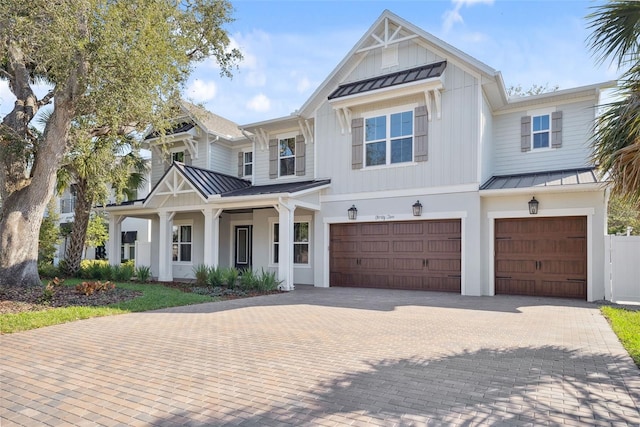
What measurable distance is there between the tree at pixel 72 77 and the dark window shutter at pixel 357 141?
5.91 metres

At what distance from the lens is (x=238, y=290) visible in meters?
13.0

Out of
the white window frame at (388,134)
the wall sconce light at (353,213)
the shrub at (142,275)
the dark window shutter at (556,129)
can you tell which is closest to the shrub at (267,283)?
the wall sconce light at (353,213)

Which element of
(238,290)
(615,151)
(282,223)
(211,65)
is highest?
(211,65)

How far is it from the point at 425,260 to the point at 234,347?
8.67 m

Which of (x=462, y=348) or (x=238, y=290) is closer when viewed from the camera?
(x=462, y=348)

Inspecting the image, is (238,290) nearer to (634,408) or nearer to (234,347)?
(234,347)

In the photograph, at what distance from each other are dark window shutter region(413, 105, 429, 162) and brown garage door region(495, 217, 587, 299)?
10.2 ft

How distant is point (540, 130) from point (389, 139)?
492 cm

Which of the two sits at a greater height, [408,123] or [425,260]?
[408,123]

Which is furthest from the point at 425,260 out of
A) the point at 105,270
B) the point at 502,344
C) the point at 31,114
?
the point at 31,114

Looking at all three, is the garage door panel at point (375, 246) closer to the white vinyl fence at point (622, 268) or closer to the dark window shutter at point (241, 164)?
the white vinyl fence at point (622, 268)

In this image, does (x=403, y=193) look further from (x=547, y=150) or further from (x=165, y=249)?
(x=165, y=249)

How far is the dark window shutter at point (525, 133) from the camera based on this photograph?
13.5m

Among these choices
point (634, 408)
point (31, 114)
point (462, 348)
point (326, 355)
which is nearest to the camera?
point (634, 408)
